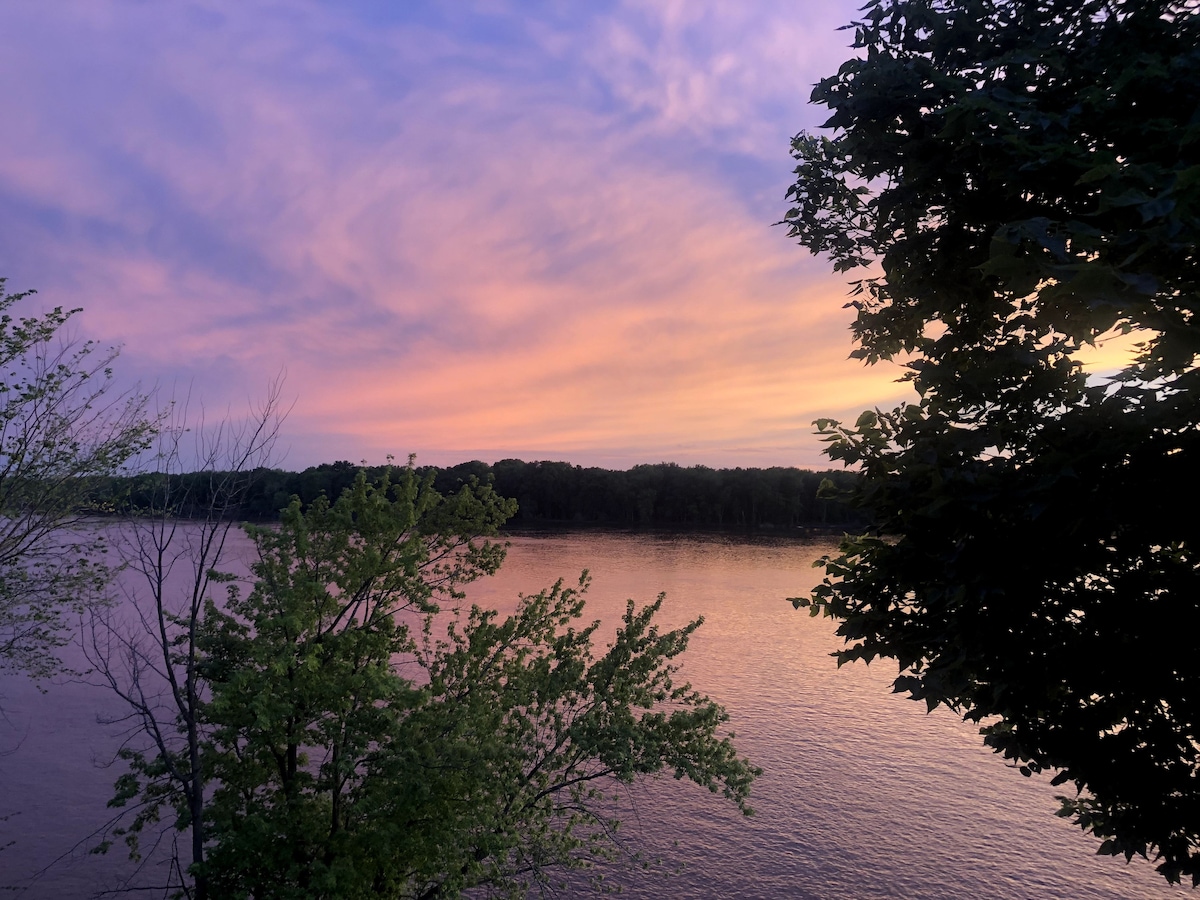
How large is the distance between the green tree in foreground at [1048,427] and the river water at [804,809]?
10.9m

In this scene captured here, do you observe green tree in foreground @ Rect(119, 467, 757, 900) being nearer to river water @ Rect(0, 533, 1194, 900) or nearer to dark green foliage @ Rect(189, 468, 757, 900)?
dark green foliage @ Rect(189, 468, 757, 900)

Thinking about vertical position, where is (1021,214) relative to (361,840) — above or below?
above

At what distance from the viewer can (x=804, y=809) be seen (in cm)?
1950

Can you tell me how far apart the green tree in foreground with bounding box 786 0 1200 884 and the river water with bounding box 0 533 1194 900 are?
10915mm

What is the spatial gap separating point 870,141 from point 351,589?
9.63 metres

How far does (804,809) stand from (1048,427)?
16700 millimetres

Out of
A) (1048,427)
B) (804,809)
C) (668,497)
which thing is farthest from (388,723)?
(668,497)

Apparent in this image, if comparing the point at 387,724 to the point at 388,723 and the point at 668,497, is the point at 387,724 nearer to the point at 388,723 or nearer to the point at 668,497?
the point at 388,723

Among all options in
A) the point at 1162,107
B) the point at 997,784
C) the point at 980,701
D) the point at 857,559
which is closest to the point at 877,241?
the point at 1162,107

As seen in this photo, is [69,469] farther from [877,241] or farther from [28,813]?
[877,241]

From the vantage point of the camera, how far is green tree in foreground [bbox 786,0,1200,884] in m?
5.34

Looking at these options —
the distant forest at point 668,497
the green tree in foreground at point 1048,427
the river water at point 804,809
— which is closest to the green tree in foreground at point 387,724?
the river water at point 804,809

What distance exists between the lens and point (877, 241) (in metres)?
8.51

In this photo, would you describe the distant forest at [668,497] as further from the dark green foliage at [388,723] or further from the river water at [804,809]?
the dark green foliage at [388,723]
